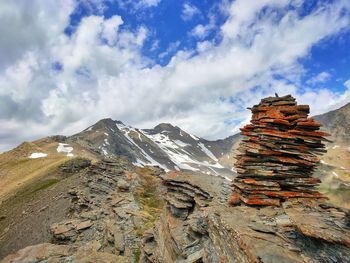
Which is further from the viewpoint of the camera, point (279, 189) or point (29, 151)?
point (29, 151)

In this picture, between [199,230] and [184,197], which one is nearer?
[199,230]

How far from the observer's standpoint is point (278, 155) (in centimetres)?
2016

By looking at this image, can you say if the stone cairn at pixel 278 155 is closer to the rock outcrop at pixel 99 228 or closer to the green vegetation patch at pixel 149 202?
the rock outcrop at pixel 99 228

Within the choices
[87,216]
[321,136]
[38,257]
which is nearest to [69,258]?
[38,257]

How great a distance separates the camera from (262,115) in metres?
21.8

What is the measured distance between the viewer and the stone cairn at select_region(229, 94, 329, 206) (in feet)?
63.0

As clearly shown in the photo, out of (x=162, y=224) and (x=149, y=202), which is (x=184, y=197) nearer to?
(x=162, y=224)

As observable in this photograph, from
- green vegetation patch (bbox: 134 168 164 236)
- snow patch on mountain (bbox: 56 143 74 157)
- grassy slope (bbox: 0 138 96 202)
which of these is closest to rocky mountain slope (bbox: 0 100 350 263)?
green vegetation patch (bbox: 134 168 164 236)

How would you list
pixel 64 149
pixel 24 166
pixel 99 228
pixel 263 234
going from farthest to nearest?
pixel 64 149 < pixel 24 166 < pixel 99 228 < pixel 263 234

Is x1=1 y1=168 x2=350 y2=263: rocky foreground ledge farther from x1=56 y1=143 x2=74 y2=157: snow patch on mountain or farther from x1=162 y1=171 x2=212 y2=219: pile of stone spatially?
x1=56 y1=143 x2=74 y2=157: snow patch on mountain

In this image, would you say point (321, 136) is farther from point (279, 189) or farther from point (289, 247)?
point (289, 247)

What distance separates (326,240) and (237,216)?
226 inches

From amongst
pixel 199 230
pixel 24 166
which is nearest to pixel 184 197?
pixel 199 230

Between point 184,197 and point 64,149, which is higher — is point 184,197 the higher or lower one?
the lower one
